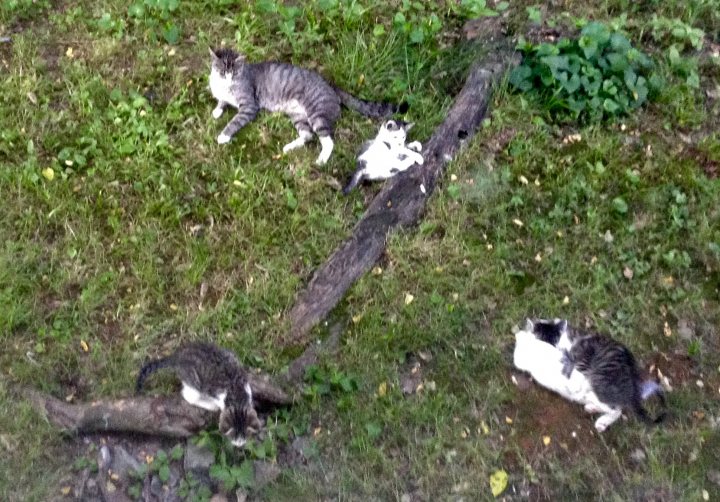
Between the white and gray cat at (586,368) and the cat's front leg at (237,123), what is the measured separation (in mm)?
2044

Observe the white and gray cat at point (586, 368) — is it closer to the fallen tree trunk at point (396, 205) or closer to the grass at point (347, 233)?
the grass at point (347, 233)

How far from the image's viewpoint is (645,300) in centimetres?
391

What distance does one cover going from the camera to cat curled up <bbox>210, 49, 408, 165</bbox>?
4.45 meters

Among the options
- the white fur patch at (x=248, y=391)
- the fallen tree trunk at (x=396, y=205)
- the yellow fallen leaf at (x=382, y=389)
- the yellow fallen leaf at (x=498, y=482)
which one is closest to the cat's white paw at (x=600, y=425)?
the yellow fallen leaf at (x=498, y=482)

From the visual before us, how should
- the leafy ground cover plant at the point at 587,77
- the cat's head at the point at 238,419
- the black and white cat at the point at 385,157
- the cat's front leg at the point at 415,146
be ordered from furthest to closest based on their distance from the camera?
1. the leafy ground cover plant at the point at 587,77
2. the cat's front leg at the point at 415,146
3. the black and white cat at the point at 385,157
4. the cat's head at the point at 238,419

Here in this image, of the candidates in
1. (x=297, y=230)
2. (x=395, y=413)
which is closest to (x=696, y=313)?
(x=395, y=413)

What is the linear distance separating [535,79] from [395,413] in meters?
2.36

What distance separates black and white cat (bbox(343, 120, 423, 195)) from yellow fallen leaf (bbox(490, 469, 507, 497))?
5.62 feet

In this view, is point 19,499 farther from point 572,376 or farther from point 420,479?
point 572,376

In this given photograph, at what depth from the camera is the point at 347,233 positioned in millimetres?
4090

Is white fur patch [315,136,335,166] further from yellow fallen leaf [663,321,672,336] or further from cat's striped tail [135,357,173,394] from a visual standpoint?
yellow fallen leaf [663,321,672,336]

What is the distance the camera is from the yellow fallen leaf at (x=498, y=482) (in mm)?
3287

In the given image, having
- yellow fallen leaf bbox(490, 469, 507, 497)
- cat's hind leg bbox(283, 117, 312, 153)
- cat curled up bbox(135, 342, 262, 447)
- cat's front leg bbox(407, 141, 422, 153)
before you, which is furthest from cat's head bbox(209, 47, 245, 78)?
yellow fallen leaf bbox(490, 469, 507, 497)

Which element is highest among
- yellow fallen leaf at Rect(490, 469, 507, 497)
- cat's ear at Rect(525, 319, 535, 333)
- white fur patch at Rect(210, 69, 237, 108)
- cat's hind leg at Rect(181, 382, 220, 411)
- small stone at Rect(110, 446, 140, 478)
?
white fur patch at Rect(210, 69, 237, 108)
